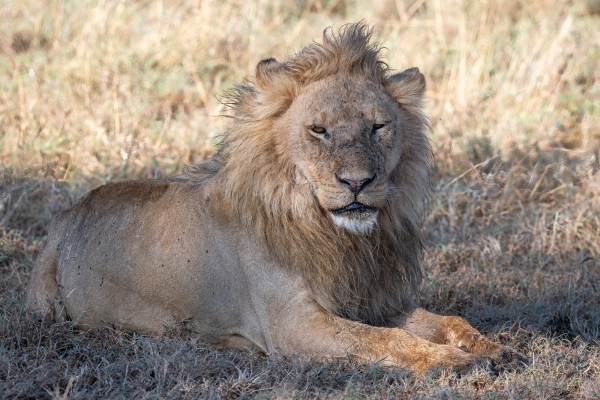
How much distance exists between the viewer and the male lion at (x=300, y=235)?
323 cm

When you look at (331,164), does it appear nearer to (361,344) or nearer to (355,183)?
(355,183)

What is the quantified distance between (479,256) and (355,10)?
215 inches

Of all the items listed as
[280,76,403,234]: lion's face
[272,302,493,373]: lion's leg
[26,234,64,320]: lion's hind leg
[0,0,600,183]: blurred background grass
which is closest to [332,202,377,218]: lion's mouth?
[280,76,403,234]: lion's face

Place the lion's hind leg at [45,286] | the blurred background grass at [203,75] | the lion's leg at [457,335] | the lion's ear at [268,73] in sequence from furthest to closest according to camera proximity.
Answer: the blurred background grass at [203,75]
the lion's hind leg at [45,286]
the lion's ear at [268,73]
the lion's leg at [457,335]

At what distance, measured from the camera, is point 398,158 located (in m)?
3.46

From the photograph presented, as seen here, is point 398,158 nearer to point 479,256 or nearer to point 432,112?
point 479,256

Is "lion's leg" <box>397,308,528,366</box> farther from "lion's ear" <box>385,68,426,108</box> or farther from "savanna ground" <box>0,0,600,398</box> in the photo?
"lion's ear" <box>385,68,426,108</box>

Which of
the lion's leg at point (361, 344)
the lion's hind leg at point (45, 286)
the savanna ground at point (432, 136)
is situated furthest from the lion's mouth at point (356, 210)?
the lion's hind leg at point (45, 286)

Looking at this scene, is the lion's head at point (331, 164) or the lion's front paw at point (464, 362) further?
the lion's head at point (331, 164)

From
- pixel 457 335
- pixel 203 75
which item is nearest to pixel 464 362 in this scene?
pixel 457 335

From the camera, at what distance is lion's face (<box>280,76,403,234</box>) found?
3141 millimetres

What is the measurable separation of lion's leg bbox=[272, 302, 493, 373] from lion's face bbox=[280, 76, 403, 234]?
413 millimetres

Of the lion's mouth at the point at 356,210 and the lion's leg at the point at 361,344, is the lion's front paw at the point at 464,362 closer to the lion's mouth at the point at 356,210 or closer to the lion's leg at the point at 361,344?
the lion's leg at the point at 361,344

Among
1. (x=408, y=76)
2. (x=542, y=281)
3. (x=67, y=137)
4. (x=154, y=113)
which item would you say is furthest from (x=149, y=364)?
(x=154, y=113)
